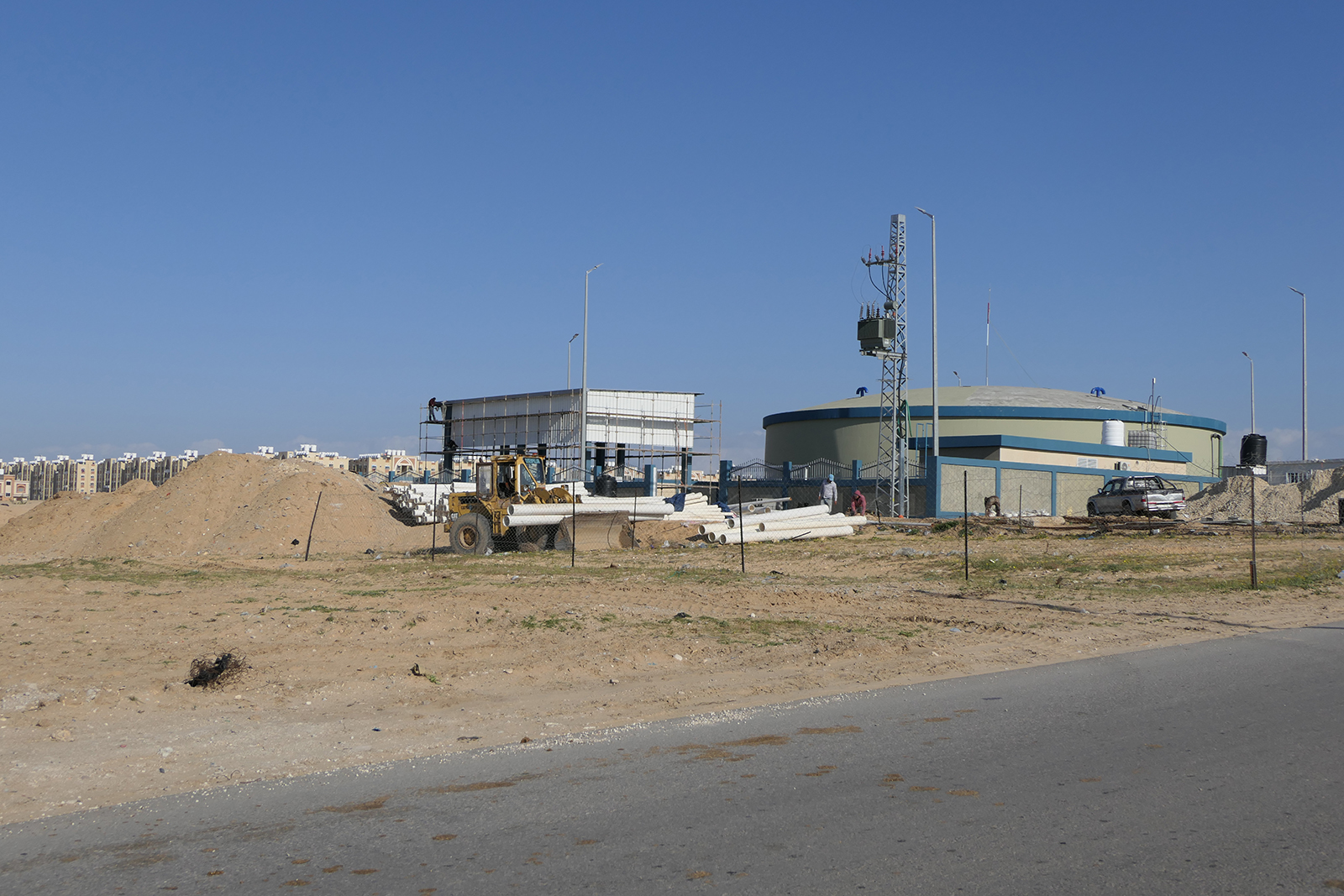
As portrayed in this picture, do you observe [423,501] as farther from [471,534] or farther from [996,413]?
[996,413]

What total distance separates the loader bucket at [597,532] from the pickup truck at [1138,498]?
64.6ft

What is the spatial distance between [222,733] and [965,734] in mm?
5597

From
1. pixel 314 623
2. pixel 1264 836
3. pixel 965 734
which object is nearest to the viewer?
pixel 1264 836

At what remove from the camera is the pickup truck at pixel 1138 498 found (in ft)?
119

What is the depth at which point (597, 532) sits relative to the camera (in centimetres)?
2752

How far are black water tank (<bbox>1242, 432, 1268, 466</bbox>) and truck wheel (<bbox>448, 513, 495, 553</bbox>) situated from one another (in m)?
46.9

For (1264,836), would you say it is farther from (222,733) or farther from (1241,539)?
(1241,539)

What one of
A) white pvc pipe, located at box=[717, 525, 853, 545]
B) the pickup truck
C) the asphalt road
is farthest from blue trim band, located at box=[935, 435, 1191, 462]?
the asphalt road

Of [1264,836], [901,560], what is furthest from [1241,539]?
[1264,836]

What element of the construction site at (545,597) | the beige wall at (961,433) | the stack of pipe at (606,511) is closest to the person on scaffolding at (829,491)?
the construction site at (545,597)

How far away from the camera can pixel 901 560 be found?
2469 cm

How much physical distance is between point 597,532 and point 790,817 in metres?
22.2

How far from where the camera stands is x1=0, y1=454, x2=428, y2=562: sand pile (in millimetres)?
30609

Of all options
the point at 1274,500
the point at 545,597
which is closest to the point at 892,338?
the point at 1274,500
